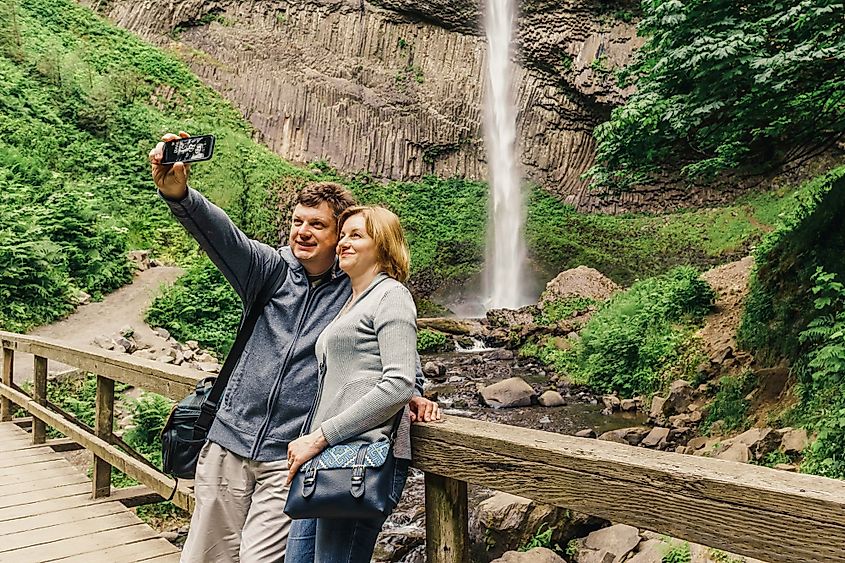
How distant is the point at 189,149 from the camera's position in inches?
74.1

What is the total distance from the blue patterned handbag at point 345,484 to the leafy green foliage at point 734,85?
5143 mm

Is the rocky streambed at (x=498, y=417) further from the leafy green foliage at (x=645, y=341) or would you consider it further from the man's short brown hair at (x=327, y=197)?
the man's short brown hair at (x=327, y=197)

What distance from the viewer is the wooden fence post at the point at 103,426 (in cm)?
404

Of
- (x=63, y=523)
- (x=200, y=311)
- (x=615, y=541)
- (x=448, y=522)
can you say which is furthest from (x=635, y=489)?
(x=200, y=311)

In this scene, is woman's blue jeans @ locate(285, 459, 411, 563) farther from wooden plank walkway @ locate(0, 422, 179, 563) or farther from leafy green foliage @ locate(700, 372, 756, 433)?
leafy green foliage @ locate(700, 372, 756, 433)

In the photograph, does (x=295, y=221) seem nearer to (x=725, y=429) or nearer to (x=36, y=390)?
(x=36, y=390)

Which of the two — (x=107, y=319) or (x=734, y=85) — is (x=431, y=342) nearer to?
(x=107, y=319)

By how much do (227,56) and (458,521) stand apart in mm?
27907

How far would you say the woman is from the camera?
5.53 feet

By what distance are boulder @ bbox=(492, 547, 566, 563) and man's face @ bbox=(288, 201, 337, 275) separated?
3.29 meters

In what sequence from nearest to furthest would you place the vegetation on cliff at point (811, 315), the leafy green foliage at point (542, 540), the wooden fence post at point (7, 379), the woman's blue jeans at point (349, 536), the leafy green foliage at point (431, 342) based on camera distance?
the woman's blue jeans at point (349, 536), the leafy green foliage at point (542, 540), the vegetation on cliff at point (811, 315), the wooden fence post at point (7, 379), the leafy green foliage at point (431, 342)

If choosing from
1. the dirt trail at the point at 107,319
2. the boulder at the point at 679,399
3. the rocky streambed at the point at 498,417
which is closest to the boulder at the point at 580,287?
the rocky streambed at the point at 498,417

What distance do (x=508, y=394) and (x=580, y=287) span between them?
8.41 m

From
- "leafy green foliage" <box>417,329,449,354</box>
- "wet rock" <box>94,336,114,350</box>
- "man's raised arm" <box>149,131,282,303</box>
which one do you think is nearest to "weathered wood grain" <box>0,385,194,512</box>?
"man's raised arm" <box>149,131,282,303</box>
